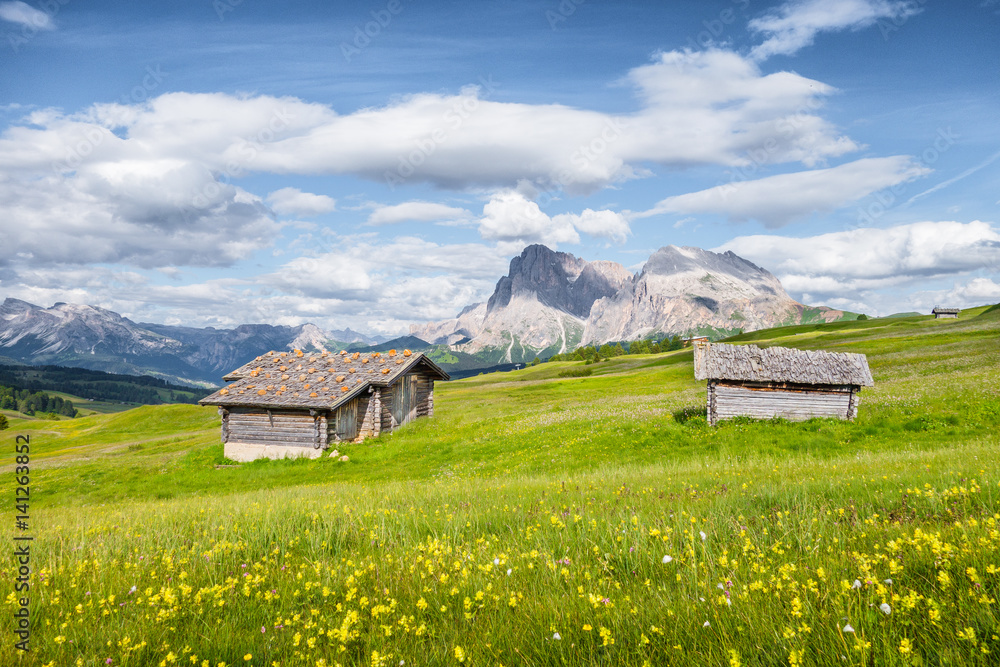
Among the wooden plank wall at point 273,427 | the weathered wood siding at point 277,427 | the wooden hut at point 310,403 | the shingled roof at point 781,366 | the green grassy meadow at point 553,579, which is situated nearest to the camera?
the green grassy meadow at point 553,579

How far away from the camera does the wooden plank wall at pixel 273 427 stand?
3309cm

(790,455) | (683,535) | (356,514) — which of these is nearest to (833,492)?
(683,535)

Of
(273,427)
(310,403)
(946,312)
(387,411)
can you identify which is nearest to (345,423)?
(310,403)

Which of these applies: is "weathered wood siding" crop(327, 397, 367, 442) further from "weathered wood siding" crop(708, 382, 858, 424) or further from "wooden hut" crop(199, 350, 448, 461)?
"weathered wood siding" crop(708, 382, 858, 424)

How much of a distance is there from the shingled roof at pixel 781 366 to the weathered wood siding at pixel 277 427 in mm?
23569

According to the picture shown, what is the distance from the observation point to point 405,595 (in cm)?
448

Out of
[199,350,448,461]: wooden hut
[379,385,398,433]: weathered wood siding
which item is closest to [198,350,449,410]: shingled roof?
[199,350,448,461]: wooden hut

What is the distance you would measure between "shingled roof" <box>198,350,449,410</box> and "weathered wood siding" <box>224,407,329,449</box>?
3.77 feet

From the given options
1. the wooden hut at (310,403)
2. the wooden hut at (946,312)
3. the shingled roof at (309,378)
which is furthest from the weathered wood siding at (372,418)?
the wooden hut at (946,312)

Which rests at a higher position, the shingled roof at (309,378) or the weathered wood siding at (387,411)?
the shingled roof at (309,378)

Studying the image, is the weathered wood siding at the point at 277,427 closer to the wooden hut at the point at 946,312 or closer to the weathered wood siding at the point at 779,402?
the weathered wood siding at the point at 779,402

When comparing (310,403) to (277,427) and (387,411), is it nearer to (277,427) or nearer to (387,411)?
(277,427)

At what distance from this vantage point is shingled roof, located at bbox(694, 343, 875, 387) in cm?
2681

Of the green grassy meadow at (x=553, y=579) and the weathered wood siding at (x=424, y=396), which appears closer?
the green grassy meadow at (x=553, y=579)
